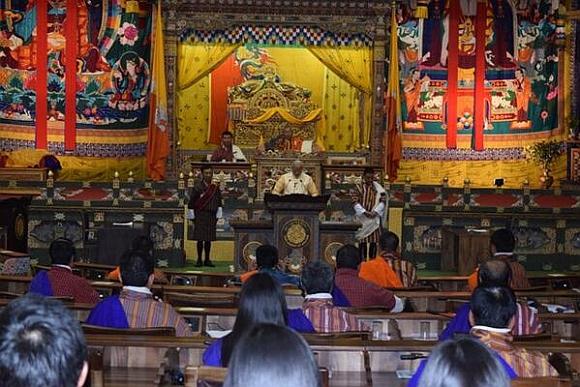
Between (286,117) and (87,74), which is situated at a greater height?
(87,74)

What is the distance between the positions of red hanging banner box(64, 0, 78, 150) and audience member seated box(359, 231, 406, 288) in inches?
473

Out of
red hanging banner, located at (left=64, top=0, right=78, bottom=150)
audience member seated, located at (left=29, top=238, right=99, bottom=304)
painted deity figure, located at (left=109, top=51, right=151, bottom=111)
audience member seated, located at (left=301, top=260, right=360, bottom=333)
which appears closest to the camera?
audience member seated, located at (left=301, top=260, right=360, bottom=333)

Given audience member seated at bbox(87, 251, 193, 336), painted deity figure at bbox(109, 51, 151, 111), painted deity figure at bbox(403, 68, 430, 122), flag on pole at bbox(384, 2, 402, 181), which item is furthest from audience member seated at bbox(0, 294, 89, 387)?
painted deity figure at bbox(403, 68, 430, 122)

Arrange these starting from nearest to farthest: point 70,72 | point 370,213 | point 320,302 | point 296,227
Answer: point 320,302 < point 296,227 < point 370,213 < point 70,72

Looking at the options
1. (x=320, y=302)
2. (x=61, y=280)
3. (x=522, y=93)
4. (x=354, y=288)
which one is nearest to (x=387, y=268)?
(x=354, y=288)

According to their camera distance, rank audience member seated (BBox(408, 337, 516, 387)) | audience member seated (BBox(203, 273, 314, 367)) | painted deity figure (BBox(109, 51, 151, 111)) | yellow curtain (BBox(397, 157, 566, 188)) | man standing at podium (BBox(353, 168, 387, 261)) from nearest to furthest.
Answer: audience member seated (BBox(408, 337, 516, 387)) → audience member seated (BBox(203, 273, 314, 367)) → man standing at podium (BBox(353, 168, 387, 261)) → painted deity figure (BBox(109, 51, 151, 111)) → yellow curtain (BBox(397, 157, 566, 188))

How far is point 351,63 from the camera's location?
67.1ft

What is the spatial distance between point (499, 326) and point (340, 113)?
663 inches

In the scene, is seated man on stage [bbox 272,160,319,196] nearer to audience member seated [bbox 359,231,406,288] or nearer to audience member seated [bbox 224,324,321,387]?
audience member seated [bbox 359,231,406,288]

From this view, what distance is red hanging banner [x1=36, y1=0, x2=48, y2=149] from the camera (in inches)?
794

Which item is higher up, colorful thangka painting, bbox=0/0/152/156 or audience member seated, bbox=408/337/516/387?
colorful thangka painting, bbox=0/0/152/156

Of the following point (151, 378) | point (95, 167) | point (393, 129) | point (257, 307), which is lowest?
point (151, 378)

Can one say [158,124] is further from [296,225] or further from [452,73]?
→ [296,225]

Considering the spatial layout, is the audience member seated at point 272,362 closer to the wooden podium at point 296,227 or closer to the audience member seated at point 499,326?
the audience member seated at point 499,326
